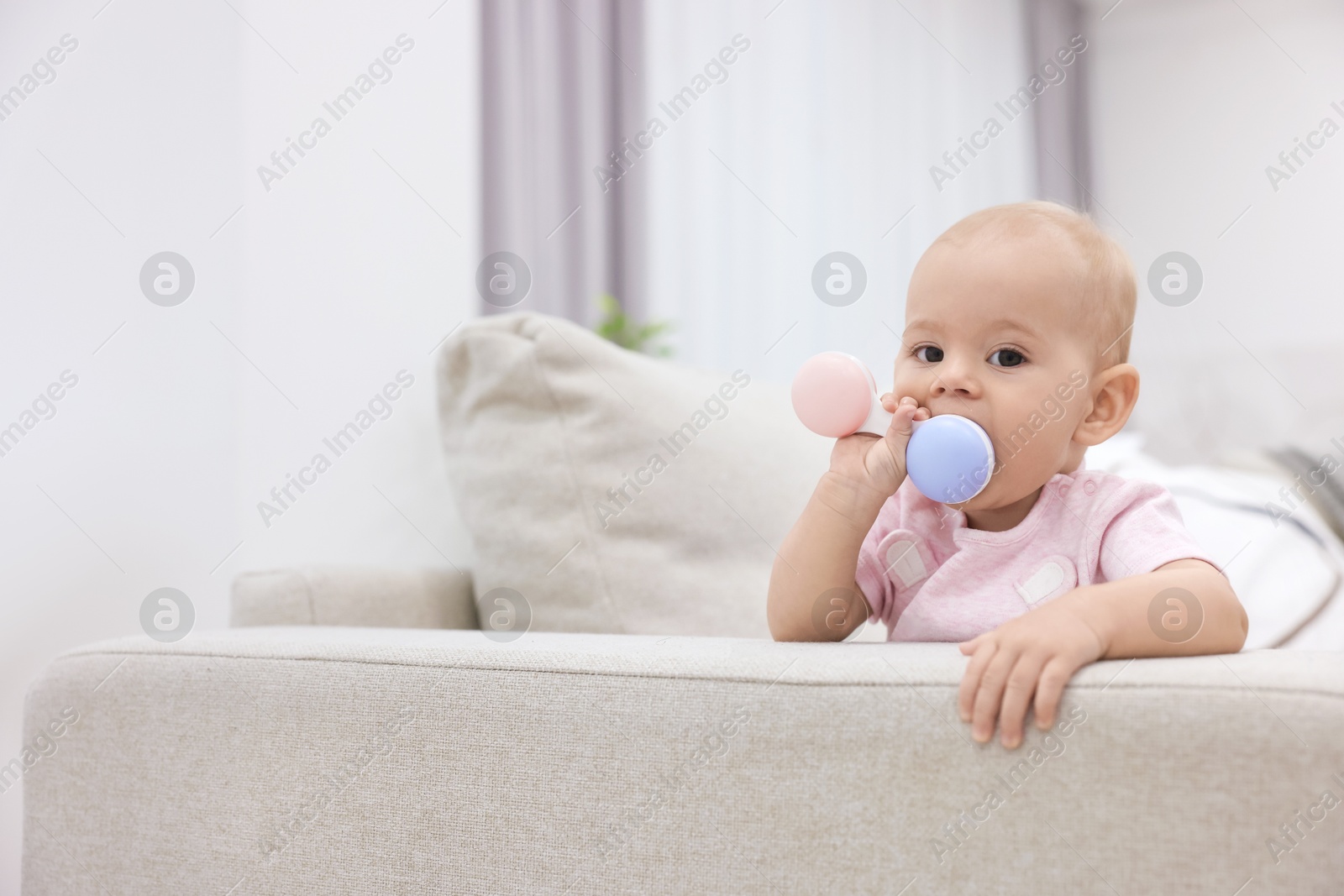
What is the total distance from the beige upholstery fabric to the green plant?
1.24m

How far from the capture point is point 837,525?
32.8 inches

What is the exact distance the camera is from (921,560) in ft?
3.07

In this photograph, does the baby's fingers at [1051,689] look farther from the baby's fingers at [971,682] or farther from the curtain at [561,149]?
the curtain at [561,149]

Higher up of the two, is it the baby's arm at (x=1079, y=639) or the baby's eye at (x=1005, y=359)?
the baby's eye at (x=1005, y=359)

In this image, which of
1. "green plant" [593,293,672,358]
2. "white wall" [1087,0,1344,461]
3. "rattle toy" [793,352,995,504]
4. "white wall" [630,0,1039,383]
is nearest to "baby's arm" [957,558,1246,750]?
"rattle toy" [793,352,995,504]

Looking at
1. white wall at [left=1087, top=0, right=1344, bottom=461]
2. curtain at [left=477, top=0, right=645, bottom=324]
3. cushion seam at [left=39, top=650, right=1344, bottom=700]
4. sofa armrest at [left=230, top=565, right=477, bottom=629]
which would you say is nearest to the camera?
cushion seam at [left=39, top=650, right=1344, bottom=700]

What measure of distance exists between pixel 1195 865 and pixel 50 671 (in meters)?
0.96

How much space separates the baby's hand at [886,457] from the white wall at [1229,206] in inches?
115

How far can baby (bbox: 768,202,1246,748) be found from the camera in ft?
2.70

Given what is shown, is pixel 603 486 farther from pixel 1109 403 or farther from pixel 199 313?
pixel 199 313

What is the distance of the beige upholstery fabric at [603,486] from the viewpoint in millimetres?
1230

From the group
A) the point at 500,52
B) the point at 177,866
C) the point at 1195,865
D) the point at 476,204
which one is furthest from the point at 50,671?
the point at 500,52

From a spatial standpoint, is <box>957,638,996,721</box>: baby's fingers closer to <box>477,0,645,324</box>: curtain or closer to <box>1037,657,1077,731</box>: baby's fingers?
<box>1037,657,1077,731</box>: baby's fingers

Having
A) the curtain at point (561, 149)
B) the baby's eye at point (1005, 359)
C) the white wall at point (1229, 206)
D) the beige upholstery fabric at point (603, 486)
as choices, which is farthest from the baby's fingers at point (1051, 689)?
the white wall at point (1229, 206)
